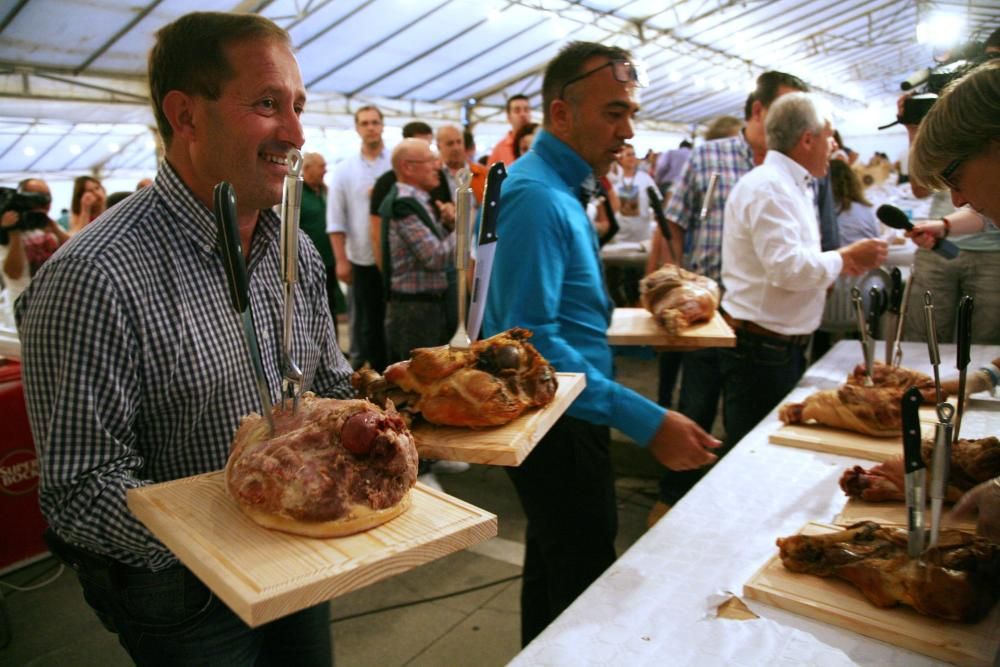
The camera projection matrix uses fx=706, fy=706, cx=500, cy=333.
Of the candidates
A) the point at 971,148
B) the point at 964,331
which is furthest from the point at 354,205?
the point at 971,148

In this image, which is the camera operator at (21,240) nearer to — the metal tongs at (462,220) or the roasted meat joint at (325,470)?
the metal tongs at (462,220)

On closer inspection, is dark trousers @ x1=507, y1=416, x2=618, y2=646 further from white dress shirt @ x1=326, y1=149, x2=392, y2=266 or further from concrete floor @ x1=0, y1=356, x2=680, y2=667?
white dress shirt @ x1=326, y1=149, x2=392, y2=266

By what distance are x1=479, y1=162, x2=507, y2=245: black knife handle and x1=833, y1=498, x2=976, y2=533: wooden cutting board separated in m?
1.10

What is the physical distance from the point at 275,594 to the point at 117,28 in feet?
29.6

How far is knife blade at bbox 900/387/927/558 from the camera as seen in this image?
138cm

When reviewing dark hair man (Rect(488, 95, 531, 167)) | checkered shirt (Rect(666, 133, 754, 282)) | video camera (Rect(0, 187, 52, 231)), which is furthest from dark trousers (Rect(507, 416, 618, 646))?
dark hair man (Rect(488, 95, 531, 167))

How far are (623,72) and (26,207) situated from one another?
3786mm

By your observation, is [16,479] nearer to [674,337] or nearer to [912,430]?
[674,337]

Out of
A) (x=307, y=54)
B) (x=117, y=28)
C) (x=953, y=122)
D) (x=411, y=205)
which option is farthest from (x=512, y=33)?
(x=953, y=122)

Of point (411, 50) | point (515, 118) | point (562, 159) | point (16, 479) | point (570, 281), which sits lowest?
point (16, 479)

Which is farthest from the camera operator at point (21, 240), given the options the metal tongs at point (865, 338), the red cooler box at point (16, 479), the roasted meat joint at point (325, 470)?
the metal tongs at point (865, 338)

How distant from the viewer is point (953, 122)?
4.59ft

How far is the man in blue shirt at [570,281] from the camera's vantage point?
6.73ft

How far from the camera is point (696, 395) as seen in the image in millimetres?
3914
